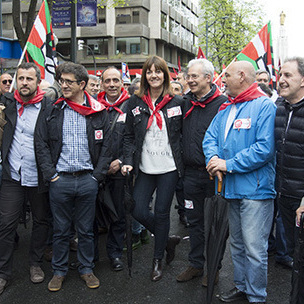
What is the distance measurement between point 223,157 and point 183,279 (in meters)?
1.41

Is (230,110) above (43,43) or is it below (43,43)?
below

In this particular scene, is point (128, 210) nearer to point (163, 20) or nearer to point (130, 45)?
point (130, 45)

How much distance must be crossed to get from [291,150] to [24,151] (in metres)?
2.60

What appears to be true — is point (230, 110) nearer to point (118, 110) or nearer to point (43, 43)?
point (118, 110)

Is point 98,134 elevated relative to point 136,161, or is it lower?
elevated

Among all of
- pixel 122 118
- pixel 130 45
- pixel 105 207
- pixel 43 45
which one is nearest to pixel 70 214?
pixel 105 207

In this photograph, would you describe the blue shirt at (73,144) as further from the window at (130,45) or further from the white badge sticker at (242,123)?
the window at (130,45)

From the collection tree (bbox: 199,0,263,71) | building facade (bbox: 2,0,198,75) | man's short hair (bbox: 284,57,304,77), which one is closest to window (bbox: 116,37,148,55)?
building facade (bbox: 2,0,198,75)

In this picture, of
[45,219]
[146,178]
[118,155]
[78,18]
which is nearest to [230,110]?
[146,178]

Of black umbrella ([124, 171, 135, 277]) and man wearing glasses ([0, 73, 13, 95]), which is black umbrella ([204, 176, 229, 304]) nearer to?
black umbrella ([124, 171, 135, 277])

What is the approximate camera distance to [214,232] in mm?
3385

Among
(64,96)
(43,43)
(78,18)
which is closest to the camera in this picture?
(64,96)

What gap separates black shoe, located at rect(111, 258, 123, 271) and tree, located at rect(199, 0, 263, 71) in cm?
3102

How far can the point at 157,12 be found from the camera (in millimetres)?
43875
